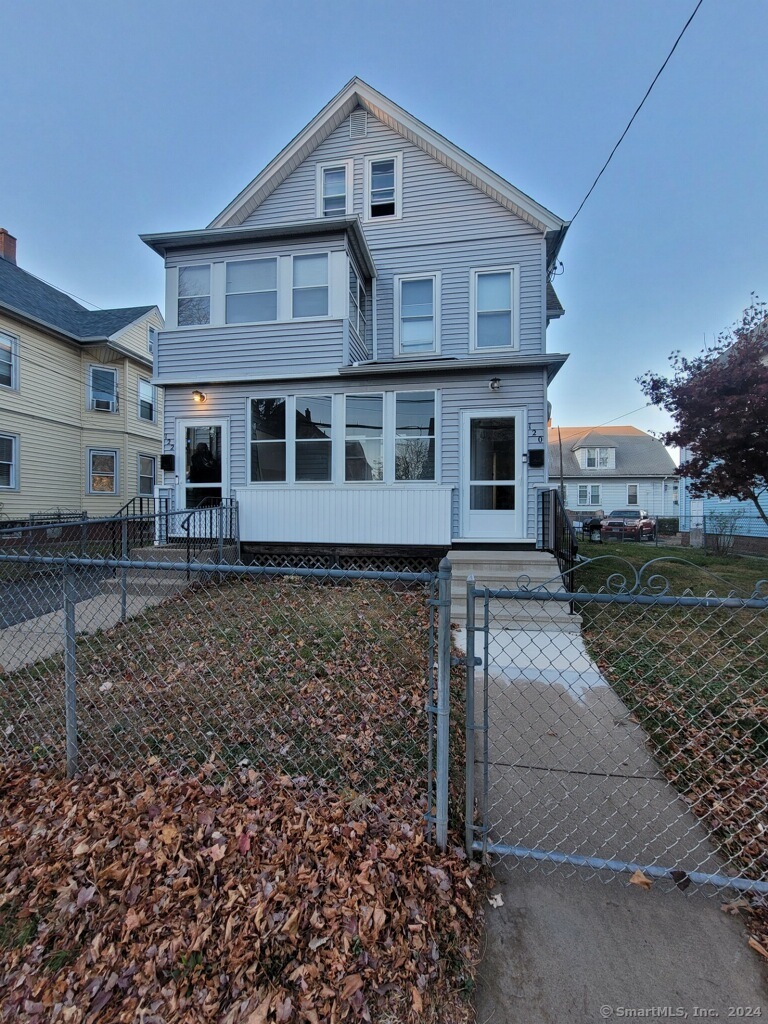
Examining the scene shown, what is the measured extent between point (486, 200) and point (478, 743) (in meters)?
10.4

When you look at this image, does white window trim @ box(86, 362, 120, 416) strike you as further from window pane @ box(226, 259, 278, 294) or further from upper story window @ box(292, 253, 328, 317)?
upper story window @ box(292, 253, 328, 317)

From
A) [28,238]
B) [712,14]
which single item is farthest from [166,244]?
[28,238]

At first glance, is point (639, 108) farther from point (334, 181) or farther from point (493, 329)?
point (334, 181)

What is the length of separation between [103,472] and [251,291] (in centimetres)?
1094

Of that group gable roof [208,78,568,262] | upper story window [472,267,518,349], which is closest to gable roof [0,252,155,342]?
gable roof [208,78,568,262]

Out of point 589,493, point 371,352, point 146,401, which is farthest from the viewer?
point 589,493

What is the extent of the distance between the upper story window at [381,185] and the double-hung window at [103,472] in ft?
41.0

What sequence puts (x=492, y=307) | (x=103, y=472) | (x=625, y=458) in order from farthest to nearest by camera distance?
1. (x=625, y=458)
2. (x=103, y=472)
3. (x=492, y=307)

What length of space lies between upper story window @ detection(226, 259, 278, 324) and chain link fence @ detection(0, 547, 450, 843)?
6.07 m

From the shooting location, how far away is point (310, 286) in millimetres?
8703

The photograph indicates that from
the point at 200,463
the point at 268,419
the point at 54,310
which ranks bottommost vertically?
the point at 200,463

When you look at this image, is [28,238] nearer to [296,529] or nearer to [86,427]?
[86,427]

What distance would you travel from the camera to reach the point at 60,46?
34.7ft

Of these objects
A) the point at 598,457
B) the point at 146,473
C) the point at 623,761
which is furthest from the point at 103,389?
the point at 598,457
